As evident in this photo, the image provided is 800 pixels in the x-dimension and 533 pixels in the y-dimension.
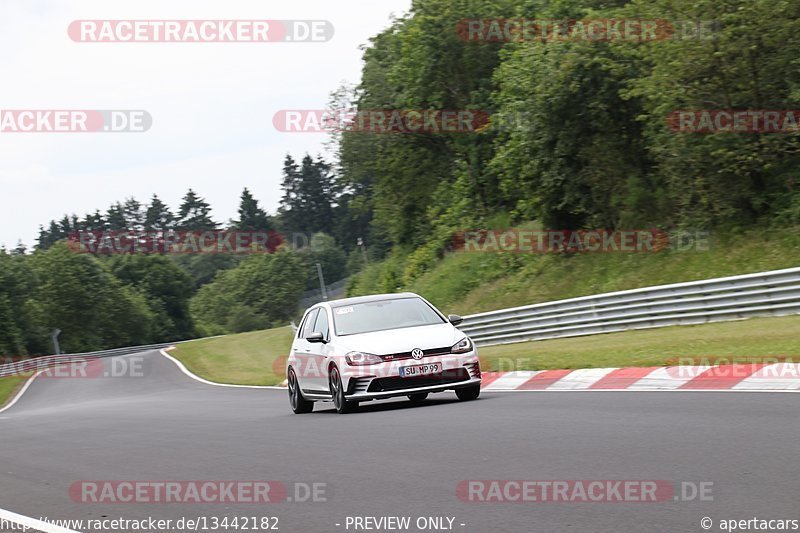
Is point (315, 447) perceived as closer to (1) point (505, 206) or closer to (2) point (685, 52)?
(2) point (685, 52)

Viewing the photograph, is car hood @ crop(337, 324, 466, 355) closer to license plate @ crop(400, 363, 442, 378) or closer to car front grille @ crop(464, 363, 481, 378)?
license plate @ crop(400, 363, 442, 378)

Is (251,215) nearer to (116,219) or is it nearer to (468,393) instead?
(116,219)

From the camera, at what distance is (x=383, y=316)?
1527 cm

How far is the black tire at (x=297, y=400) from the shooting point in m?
16.3

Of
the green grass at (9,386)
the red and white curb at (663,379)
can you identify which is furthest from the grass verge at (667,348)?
Answer: the green grass at (9,386)

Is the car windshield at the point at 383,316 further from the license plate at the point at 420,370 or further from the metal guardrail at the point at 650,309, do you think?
the metal guardrail at the point at 650,309

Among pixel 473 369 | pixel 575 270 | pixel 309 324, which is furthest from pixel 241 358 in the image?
pixel 473 369

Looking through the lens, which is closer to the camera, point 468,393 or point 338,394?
point 338,394

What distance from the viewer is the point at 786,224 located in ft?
99.2

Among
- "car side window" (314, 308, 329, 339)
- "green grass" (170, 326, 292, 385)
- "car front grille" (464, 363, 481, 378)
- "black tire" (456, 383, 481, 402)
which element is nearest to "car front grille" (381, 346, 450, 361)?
"car front grille" (464, 363, 481, 378)

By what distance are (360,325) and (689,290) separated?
1149cm

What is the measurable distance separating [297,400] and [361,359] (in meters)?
2.57

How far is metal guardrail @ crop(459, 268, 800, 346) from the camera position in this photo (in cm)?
2220

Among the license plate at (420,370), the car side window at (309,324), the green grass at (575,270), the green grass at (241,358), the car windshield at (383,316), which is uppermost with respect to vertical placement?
the car windshield at (383,316)
